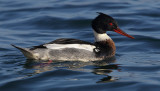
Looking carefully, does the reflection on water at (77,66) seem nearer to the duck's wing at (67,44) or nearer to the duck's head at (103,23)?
the duck's wing at (67,44)

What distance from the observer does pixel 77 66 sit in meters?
10.8

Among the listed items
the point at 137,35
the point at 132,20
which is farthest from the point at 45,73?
the point at 132,20

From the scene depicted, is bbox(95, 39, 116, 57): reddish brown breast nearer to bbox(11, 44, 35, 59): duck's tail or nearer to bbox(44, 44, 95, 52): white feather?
bbox(44, 44, 95, 52): white feather

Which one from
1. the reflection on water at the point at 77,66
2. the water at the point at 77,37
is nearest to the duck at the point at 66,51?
the reflection on water at the point at 77,66

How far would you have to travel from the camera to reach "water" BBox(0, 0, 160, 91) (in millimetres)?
9266

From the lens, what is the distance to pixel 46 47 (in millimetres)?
11266

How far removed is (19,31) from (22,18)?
2125 millimetres

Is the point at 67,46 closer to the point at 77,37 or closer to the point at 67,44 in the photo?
the point at 67,44

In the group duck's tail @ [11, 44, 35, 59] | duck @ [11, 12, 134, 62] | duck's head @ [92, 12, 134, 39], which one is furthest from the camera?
duck's head @ [92, 12, 134, 39]

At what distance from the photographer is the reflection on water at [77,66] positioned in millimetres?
10336

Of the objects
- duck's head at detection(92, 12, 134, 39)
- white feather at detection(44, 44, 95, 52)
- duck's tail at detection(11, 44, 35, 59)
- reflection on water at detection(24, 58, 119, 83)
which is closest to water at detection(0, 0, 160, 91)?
reflection on water at detection(24, 58, 119, 83)

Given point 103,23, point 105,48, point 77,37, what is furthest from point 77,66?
point 77,37

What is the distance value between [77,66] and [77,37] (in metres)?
3.99

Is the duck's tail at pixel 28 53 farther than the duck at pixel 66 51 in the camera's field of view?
No
